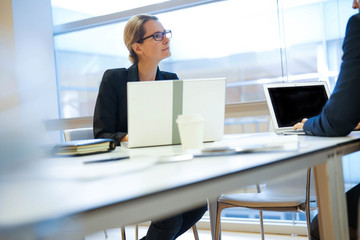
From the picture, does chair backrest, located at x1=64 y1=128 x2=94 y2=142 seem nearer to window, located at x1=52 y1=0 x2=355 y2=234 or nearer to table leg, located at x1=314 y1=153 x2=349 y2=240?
window, located at x1=52 y1=0 x2=355 y2=234

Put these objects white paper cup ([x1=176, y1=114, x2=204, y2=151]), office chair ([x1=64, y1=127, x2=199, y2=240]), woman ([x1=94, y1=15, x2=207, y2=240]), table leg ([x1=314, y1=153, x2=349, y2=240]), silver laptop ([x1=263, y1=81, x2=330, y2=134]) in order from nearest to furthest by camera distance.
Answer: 1. table leg ([x1=314, y1=153, x2=349, y2=240])
2. white paper cup ([x1=176, y1=114, x2=204, y2=151])
3. woman ([x1=94, y1=15, x2=207, y2=240])
4. silver laptop ([x1=263, y1=81, x2=330, y2=134])
5. office chair ([x1=64, y1=127, x2=199, y2=240])

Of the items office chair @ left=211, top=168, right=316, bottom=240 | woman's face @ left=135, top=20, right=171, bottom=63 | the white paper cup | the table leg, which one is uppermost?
woman's face @ left=135, top=20, right=171, bottom=63

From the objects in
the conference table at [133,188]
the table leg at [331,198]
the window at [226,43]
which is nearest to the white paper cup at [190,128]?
the conference table at [133,188]

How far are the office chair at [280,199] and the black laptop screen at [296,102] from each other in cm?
26

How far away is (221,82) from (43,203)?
1065 millimetres

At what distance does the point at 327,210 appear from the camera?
108 cm

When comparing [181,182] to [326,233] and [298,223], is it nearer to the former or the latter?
[326,233]

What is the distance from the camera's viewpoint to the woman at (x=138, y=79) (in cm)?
173

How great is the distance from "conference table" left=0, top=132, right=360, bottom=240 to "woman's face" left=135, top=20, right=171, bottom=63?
1.34 m

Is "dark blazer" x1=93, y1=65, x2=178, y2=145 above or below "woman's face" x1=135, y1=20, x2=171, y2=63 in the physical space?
below

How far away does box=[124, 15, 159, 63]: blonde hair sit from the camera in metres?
2.27

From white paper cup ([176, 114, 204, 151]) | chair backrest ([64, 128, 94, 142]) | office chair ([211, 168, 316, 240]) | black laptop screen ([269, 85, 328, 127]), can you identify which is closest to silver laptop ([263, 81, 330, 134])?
black laptop screen ([269, 85, 328, 127])

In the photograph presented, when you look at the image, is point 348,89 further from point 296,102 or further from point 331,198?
point 296,102

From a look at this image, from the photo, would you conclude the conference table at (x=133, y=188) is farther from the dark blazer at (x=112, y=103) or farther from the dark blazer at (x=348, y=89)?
the dark blazer at (x=112, y=103)
